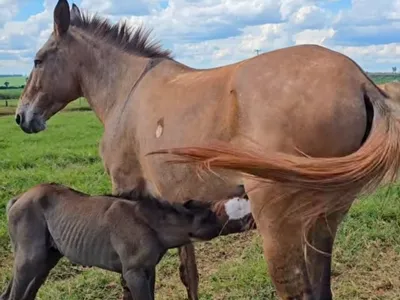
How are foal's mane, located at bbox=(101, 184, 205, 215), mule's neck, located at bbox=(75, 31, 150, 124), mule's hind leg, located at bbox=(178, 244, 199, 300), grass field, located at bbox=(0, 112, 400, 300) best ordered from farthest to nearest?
mule's neck, located at bbox=(75, 31, 150, 124), grass field, located at bbox=(0, 112, 400, 300), mule's hind leg, located at bbox=(178, 244, 199, 300), foal's mane, located at bbox=(101, 184, 205, 215)

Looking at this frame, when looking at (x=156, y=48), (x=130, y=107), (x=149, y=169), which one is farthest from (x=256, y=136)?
(x=156, y=48)

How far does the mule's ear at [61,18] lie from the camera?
5.39 m

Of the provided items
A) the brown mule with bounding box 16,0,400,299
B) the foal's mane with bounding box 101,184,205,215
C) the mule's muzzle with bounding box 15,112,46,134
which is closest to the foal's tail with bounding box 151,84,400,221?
the brown mule with bounding box 16,0,400,299

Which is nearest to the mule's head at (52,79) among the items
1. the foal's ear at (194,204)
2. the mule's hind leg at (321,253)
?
the foal's ear at (194,204)

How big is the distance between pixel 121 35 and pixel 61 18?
52cm

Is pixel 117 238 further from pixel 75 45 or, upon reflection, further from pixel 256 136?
pixel 75 45

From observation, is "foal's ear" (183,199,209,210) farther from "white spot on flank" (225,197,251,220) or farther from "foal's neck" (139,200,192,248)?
"white spot on flank" (225,197,251,220)

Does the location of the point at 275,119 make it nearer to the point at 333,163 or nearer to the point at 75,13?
the point at 333,163

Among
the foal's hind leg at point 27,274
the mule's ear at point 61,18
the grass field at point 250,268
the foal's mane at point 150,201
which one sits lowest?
the grass field at point 250,268

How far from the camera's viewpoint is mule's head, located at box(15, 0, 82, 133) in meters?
5.57

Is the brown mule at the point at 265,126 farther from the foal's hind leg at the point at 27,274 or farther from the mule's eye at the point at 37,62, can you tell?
the foal's hind leg at the point at 27,274

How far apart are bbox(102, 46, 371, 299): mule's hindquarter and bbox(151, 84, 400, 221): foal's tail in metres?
0.11

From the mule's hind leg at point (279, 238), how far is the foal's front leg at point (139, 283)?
905 mm

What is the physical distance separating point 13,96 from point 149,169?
159 feet
